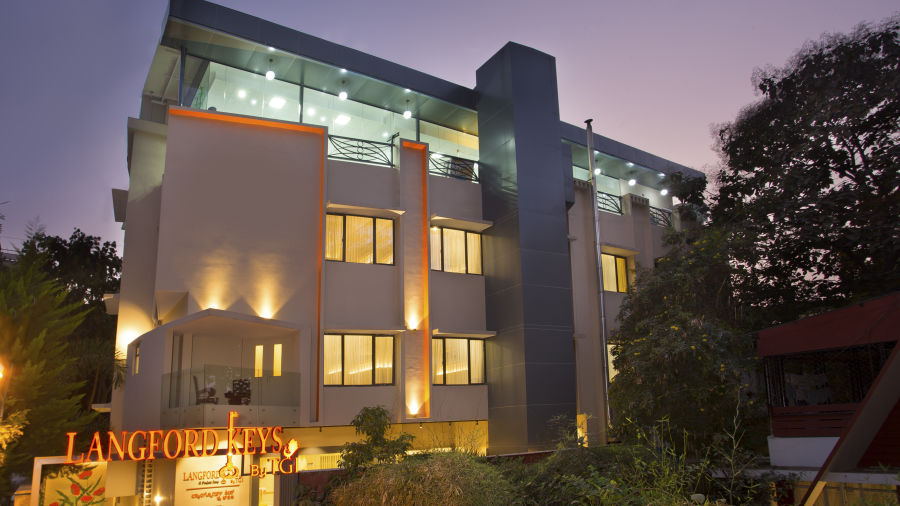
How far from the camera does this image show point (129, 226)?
21797mm

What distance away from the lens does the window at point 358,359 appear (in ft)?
69.7

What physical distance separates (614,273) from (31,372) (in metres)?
20.1

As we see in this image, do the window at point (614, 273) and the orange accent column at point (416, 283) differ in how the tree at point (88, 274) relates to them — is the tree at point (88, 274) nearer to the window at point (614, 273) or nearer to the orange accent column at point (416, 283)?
the orange accent column at point (416, 283)

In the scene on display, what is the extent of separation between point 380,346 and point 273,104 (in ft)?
29.3

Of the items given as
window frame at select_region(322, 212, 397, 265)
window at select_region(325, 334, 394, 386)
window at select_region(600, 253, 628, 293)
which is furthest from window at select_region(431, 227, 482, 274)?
window at select_region(600, 253, 628, 293)

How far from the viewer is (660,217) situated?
31.0 m

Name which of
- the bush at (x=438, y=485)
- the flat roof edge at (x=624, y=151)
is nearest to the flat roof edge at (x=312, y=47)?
the flat roof edge at (x=624, y=151)

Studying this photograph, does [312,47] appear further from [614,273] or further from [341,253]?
[614,273]

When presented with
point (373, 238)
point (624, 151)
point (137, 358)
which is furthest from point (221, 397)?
point (624, 151)

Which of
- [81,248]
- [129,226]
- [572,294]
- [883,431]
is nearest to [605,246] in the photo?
[572,294]

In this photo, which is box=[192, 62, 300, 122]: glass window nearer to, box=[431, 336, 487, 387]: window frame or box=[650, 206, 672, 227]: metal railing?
box=[431, 336, 487, 387]: window frame

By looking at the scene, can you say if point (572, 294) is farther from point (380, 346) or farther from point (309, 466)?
point (309, 466)

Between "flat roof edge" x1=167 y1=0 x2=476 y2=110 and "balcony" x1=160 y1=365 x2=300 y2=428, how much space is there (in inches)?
420

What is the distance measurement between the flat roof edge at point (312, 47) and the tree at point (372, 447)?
12.5 metres
